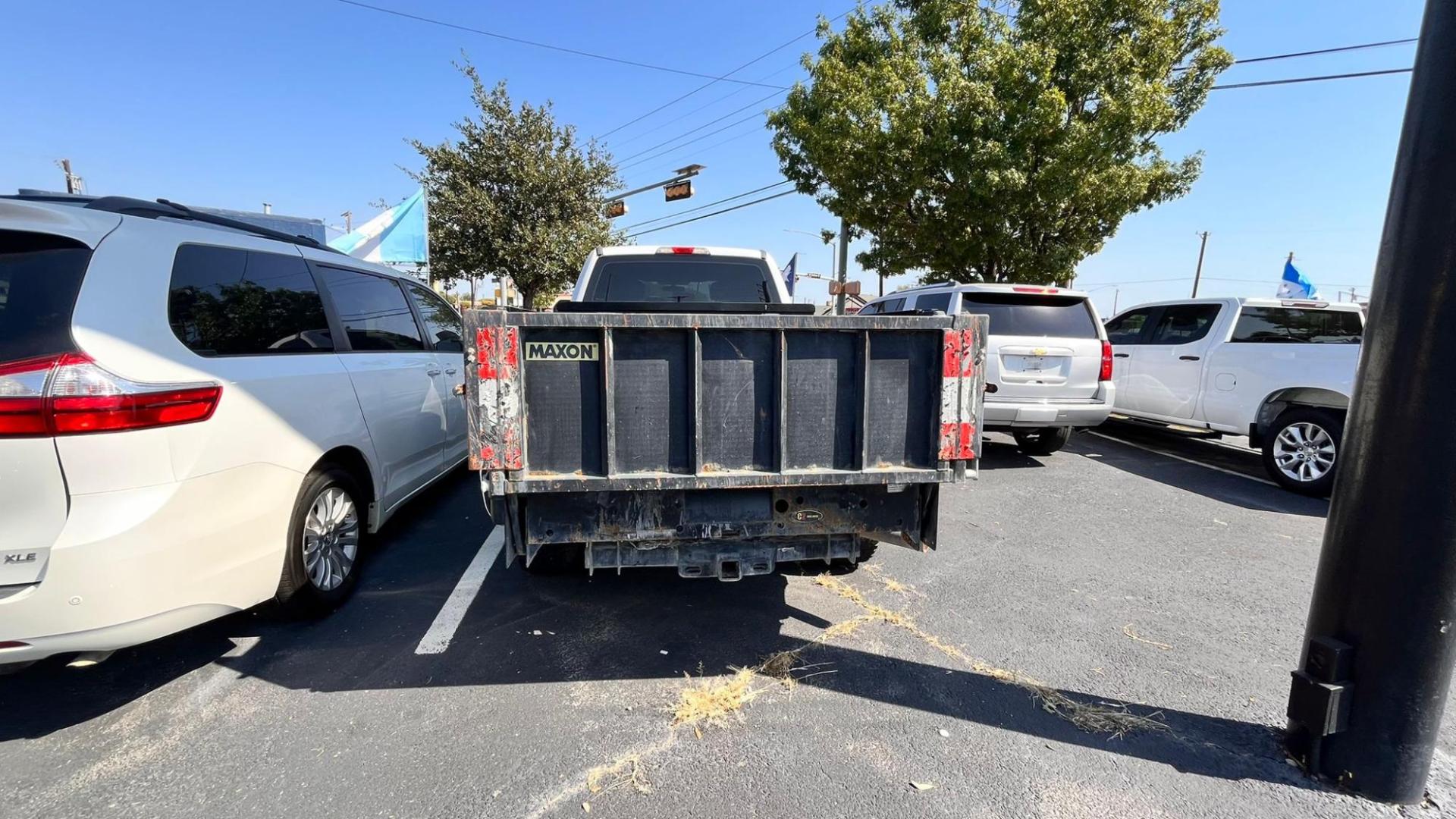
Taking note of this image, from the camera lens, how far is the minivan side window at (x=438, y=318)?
5038 mm

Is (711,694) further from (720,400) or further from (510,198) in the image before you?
(510,198)

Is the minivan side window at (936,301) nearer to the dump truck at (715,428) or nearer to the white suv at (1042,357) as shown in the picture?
the white suv at (1042,357)

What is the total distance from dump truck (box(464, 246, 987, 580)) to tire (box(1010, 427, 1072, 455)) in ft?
16.7

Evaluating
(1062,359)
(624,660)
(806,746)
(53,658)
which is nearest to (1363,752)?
(806,746)

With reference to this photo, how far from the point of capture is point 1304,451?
6.13 metres

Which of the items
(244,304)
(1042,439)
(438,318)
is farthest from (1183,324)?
(244,304)

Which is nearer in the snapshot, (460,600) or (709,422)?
(709,422)

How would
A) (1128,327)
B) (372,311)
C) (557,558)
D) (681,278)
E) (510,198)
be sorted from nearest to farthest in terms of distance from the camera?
(557,558) → (372,311) → (681,278) → (1128,327) → (510,198)

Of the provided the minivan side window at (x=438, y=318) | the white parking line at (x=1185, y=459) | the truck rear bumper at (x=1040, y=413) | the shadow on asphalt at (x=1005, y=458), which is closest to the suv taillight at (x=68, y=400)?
the minivan side window at (x=438, y=318)

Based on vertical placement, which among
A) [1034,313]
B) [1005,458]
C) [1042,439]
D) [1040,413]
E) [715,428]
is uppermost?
[1034,313]

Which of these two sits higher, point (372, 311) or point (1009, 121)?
point (1009, 121)

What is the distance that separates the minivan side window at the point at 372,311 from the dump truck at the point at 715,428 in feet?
6.13

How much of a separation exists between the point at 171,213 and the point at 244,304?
74cm

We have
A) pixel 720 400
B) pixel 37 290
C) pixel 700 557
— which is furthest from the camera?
pixel 700 557
